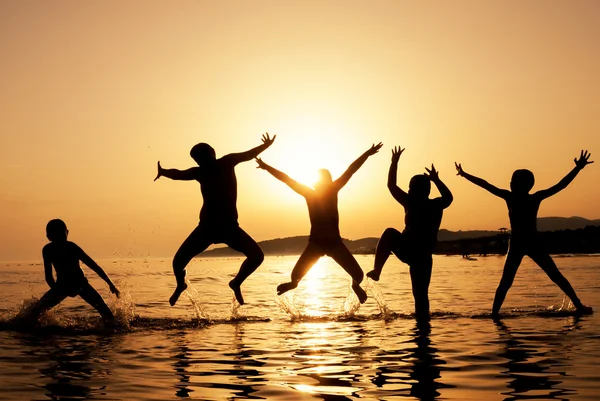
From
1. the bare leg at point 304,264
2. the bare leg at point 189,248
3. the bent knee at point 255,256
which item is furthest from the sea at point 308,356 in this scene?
the bent knee at point 255,256

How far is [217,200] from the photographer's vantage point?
1309cm

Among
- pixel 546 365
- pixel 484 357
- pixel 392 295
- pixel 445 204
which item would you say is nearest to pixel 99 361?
pixel 484 357

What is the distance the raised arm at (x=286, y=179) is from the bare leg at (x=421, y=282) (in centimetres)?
261

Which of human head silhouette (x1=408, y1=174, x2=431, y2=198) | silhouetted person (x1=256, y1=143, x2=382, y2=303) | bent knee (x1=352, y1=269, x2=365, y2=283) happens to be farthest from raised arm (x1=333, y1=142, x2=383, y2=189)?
bent knee (x1=352, y1=269, x2=365, y2=283)

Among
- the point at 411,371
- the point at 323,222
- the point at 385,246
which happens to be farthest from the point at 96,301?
the point at 411,371

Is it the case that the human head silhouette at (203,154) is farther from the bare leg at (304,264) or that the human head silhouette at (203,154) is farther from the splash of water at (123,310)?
the splash of water at (123,310)

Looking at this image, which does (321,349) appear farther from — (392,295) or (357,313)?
(392,295)

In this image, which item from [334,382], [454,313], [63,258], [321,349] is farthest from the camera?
Answer: [454,313]

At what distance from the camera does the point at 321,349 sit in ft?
32.0

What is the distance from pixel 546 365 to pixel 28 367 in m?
6.33

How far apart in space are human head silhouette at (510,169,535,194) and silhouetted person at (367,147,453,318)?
175 centimetres

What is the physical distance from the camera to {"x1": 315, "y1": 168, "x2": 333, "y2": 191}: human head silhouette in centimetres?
1345

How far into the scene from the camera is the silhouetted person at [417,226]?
41.2 ft

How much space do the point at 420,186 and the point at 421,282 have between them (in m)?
1.78
